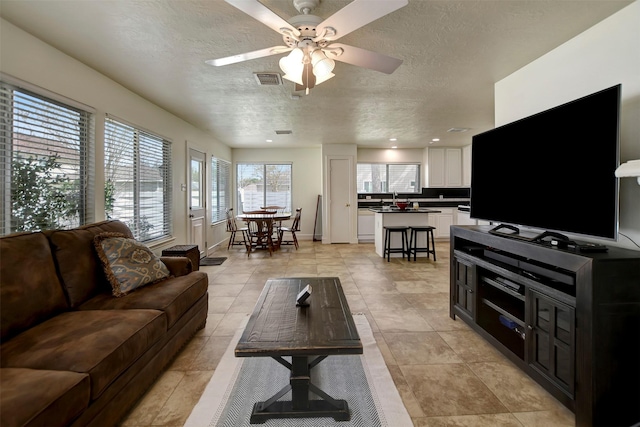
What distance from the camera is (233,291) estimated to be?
11.9 feet

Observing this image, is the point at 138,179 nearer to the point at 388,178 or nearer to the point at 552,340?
the point at 552,340

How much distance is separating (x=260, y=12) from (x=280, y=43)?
1.02 metres

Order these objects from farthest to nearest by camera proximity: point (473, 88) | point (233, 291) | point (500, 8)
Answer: point (233, 291) < point (473, 88) < point (500, 8)

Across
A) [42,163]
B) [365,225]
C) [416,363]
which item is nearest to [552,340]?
[416,363]

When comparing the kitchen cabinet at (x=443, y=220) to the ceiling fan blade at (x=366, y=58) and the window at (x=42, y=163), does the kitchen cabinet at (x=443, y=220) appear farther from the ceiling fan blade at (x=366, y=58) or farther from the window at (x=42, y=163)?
the window at (x=42, y=163)

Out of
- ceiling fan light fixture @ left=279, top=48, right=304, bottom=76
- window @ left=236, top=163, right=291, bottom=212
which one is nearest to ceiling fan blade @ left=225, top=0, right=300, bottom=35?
ceiling fan light fixture @ left=279, top=48, right=304, bottom=76

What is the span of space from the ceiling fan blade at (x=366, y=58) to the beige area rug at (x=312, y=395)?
2071 millimetres

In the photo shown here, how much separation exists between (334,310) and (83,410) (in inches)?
49.5

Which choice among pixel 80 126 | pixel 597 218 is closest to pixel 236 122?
pixel 80 126

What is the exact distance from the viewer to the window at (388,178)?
299 inches

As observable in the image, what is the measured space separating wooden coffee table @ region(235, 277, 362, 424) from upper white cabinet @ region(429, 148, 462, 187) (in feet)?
20.8

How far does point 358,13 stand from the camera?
1.44 meters

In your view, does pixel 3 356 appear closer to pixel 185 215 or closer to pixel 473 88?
pixel 185 215

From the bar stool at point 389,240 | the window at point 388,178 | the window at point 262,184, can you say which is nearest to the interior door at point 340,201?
the window at point 388,178
